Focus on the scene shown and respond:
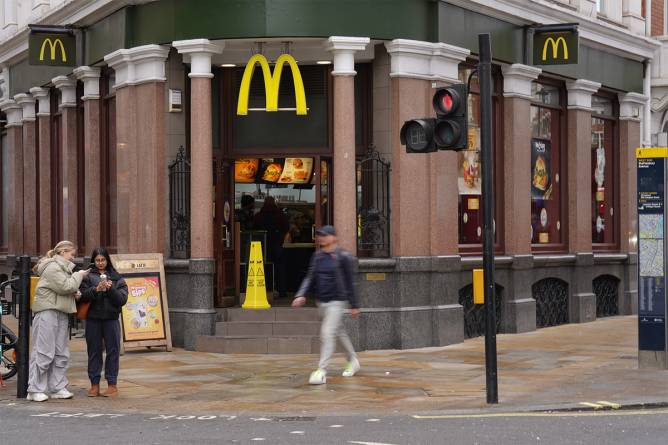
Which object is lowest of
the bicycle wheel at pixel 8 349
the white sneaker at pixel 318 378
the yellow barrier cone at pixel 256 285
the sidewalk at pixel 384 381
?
the sidewalk at pixel 384 381

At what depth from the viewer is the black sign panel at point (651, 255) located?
14.1m

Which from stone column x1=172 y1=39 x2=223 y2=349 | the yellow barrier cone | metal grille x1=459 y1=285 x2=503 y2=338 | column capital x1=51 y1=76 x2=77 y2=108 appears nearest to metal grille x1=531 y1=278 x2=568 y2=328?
metal grille x1=459 y1=285 x2=503 y2=338

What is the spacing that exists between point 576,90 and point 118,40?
8769 millimetres

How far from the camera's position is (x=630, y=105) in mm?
24500

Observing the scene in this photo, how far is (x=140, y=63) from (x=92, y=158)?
2872mm

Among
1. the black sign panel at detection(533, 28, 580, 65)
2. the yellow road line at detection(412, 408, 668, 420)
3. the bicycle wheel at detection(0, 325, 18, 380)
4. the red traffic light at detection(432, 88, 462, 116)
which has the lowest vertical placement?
the yellow road line at detection(412, 408, 668, 420)

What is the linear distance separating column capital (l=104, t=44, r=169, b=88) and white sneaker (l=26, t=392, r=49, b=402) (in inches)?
271

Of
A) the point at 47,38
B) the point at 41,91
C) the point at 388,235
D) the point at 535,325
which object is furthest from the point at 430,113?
the point at 41,91

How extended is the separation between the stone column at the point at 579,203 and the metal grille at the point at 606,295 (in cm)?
92

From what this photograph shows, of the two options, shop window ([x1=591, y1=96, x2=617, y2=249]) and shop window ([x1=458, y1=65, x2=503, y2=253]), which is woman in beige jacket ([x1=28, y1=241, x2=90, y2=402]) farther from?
shop window ([x1=591, y1=96, x2=617, y2=249])

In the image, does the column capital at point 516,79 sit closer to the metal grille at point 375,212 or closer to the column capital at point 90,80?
the metal grille at point 375,212

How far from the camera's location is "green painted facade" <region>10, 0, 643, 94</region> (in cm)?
1708

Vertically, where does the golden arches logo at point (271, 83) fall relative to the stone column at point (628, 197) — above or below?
above

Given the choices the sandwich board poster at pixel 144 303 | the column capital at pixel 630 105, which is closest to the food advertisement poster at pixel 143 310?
the sandwich board poster at pixel 144 303
